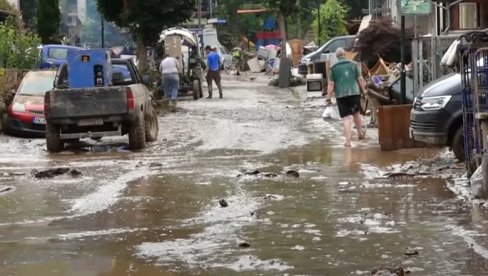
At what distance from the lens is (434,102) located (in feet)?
40.6

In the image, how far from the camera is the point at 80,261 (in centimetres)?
740

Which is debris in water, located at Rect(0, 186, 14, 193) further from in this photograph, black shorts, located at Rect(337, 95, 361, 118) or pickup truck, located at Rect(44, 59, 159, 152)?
black shorts, located at Rect(337, 95, 361, 118)

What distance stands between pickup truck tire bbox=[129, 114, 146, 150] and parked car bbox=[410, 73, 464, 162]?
538 cm

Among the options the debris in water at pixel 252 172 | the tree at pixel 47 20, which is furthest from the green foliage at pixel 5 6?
the debris in water at pixel 252 172

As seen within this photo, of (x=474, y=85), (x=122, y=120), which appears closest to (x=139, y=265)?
(x=474, y=85)

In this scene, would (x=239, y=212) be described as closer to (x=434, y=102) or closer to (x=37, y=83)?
(x=434, y=102)

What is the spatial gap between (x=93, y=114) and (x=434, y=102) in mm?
6217

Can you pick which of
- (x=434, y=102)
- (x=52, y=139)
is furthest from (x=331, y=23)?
(x=434, y=102)

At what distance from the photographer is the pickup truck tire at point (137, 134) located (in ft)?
53.1

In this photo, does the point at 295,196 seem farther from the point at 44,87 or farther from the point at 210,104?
the point at 210,104

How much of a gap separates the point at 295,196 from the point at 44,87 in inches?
432

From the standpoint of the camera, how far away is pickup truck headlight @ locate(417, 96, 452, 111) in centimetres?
1226

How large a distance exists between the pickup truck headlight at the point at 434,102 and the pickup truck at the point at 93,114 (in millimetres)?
5515

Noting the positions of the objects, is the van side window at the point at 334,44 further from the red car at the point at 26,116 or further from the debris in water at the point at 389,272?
the debris in water at the point at 389,272
